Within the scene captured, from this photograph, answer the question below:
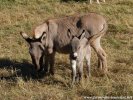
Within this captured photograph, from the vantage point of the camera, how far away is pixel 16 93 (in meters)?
8.48

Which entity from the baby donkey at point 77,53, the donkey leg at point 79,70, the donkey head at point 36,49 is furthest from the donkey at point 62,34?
the donkey leg at point 79,70

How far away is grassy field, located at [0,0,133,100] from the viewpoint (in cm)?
854

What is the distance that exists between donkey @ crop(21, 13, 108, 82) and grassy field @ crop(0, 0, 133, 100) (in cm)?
52

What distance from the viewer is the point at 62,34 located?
9727 mm

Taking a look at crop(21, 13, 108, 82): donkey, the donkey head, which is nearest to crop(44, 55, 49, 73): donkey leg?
crop(21, 13, 108, 82): donkey

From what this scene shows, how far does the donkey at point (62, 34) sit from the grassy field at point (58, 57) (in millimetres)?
518

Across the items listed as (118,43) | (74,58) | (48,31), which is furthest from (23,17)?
(74,58)

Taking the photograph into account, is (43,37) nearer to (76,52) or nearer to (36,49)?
(36,49)

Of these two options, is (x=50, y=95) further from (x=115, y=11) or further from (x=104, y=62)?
(x=115, y=11)

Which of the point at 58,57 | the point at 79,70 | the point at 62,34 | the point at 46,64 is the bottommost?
the point at 58,57

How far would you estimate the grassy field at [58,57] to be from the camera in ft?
28.0

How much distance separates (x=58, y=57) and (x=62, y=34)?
1.41 m

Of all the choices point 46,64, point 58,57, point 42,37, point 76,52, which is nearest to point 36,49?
point 42,37

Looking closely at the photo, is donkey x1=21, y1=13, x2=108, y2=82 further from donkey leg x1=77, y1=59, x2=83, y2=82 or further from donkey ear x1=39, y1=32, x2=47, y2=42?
donkey leg x1=77, y1=59, x2=83, y2=82
